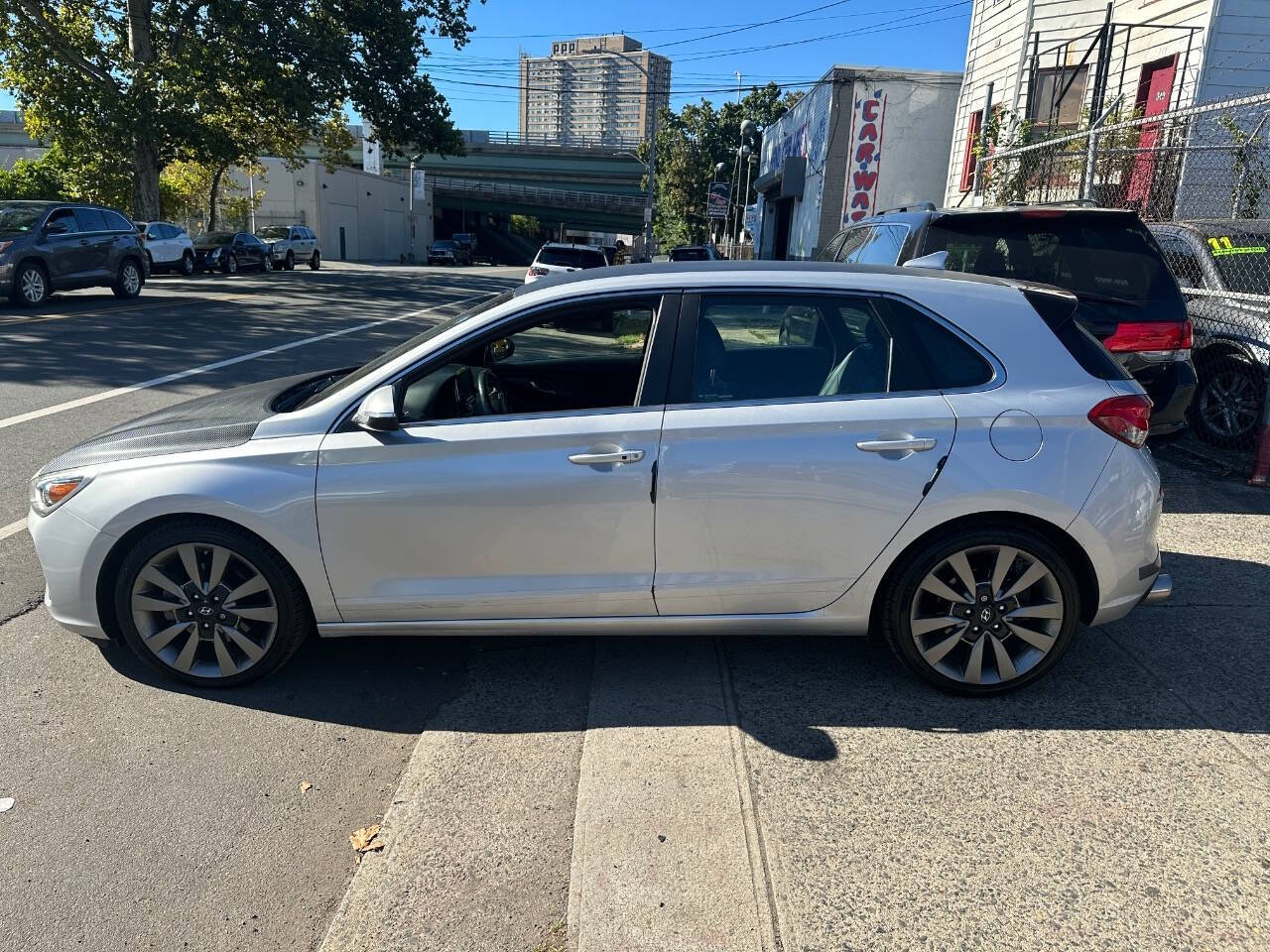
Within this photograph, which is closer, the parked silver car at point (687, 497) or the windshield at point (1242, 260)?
the parked silver car at point (687, 497)

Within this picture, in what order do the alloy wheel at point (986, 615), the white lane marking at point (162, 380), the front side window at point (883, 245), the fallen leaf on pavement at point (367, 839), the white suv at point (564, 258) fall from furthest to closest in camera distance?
the white suv at point (564, 258) < the white lane marking at point (162, 380) < the front side window at point (883, 245) < the alloy wheel at point (986, 615) < the fallen leaf on pavement at point (367, 839)

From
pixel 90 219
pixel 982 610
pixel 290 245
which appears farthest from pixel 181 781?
pixel 290 245

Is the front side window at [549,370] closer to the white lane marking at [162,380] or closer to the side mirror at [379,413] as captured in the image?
the side mirror at [379,413]

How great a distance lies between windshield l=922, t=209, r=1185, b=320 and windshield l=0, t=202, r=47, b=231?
16.1 m

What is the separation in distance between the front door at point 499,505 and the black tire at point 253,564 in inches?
7.6

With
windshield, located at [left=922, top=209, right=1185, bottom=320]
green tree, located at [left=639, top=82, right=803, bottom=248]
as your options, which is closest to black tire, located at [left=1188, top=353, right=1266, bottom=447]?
windshield, located at [left=922, top=209, right=1185, bottom=320]

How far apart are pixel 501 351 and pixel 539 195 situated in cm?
8082

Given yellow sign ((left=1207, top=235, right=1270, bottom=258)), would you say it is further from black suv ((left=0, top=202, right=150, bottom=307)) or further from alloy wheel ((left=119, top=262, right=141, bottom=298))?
alloy wheel ((left=119, top=262, right=141, bottom=298))

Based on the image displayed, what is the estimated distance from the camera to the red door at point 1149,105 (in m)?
13.0

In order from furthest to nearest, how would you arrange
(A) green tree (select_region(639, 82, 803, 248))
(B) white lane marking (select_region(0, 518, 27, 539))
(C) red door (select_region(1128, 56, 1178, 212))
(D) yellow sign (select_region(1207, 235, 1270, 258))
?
(A) green tree (select_region(639, 82, 803, 248)), (C) red door (select_region(1128, 56, 1178, 212)), (D) yellow sign (select_region(1207, 235, 1270, 258)), (B) white lane marking (select_region(0, 518, 27, 539))

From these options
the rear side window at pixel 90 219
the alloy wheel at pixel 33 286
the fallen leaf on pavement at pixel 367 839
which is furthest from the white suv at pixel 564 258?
the fallen leaf on pavement at pixel 367 839

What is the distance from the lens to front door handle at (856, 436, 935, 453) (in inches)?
136

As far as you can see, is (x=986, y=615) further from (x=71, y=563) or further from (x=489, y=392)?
(x=71, y=563)

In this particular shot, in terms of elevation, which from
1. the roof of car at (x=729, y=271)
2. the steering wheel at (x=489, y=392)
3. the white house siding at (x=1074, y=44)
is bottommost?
the steering wheel at (x=489, y=392)
